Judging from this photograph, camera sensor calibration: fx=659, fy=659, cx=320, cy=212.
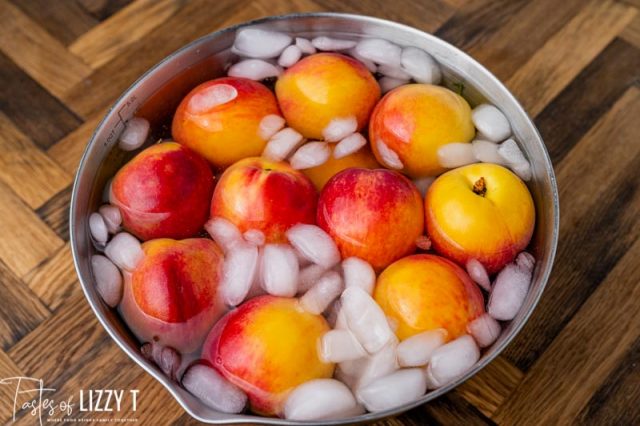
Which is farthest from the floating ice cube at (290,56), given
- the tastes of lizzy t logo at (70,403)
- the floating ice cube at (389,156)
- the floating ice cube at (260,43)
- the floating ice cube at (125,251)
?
the tastes of lizzy t logo at (70,403)

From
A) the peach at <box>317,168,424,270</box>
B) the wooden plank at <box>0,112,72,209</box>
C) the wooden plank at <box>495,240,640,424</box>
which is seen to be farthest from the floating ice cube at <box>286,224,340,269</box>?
the wooden plank at <box>0,112,72,209</box>

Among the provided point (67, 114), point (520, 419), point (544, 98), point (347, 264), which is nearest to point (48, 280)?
point (67, 114)

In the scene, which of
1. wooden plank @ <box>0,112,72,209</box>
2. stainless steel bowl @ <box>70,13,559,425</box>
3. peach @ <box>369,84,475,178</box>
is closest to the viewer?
stainless steel bowl @ <box>70,13,559,425</box>

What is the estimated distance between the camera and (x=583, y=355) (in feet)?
2.03

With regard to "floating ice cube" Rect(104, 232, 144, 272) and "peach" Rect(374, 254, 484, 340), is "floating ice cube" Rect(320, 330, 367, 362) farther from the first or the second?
"floating ice cube" Rect(104, 232, 144, 272)

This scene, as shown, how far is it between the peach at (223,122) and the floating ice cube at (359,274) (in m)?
0.14

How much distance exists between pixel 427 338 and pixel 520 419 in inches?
6.1

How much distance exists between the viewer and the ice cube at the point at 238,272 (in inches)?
21.0

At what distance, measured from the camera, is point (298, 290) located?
1.77ft

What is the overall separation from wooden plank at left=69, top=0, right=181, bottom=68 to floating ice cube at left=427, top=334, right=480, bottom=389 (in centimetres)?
55

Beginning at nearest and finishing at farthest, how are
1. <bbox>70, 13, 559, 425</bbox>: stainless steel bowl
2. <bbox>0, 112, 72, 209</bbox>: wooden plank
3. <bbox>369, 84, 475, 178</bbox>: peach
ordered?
<bbox>70, 13, 559, 425</bbox>: stainless steel bowl
<bbox>369, 84, 475, 178</bbox>: peach
<bbox>0, 112, 72, 209</bbox>: wooden plank

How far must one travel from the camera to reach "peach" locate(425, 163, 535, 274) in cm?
53

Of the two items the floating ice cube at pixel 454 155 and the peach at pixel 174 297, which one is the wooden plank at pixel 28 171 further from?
the floating ice cube at pixel 454 155

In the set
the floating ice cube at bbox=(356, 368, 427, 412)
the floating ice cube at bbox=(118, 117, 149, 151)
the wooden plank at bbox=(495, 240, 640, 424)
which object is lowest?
the wooden plank at bbox=(495, 240, 640, 424)
